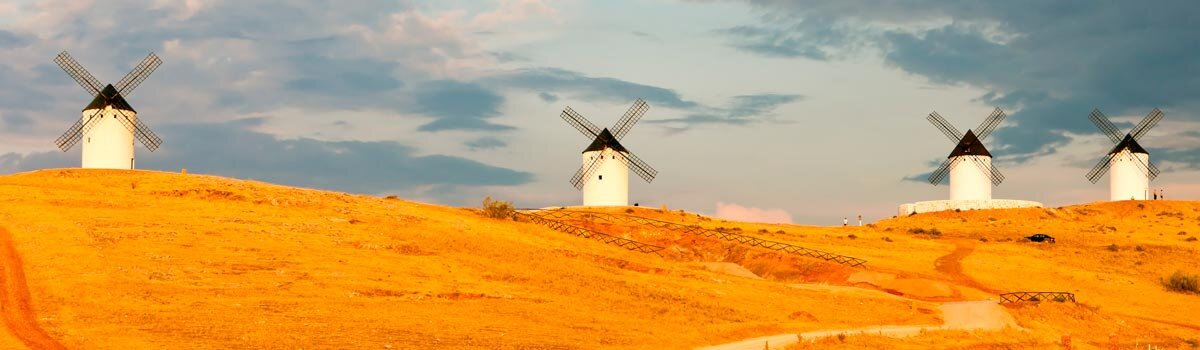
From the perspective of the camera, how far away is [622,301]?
44.4 m

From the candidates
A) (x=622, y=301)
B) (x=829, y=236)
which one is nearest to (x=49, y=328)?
(x=622, y=301)

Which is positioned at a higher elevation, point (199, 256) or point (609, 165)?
point (609, 165)

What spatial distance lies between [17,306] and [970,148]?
8143 cm

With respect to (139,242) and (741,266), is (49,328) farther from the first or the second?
(741,266)

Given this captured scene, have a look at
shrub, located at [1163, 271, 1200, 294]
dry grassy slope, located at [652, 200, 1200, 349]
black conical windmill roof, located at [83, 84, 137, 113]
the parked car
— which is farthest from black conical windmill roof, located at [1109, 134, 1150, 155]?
black conical windmill roof, located at [83, 84, 137, 113]

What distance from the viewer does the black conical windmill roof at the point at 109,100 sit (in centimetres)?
7594

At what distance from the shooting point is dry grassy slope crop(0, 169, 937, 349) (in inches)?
1383

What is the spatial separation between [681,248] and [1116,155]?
55.6m

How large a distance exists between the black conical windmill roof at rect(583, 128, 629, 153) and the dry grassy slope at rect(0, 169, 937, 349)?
2674 cm

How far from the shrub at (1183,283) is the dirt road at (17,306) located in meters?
51.8

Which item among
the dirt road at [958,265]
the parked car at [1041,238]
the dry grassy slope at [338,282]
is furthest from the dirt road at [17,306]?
the parked car at [1041,238]

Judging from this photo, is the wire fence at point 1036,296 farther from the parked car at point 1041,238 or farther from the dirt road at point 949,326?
the parked car at point 1041,238

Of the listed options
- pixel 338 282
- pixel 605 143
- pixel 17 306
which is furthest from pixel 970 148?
pixel 17 306

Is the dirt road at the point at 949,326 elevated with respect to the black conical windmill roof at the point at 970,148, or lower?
lower
